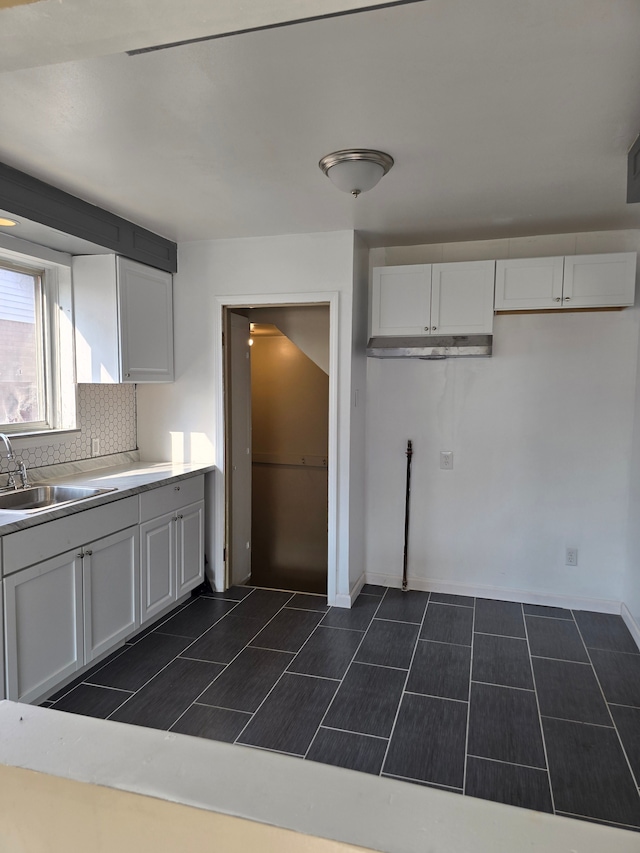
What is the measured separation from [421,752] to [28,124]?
2880 mm

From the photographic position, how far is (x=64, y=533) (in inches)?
102

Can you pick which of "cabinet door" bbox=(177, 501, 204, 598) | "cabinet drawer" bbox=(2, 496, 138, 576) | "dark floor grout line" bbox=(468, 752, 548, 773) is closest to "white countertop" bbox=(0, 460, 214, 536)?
"cabinet drawer" bbox=(2, 496, 138, 576)

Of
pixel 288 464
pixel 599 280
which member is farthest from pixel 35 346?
pixel 599 280

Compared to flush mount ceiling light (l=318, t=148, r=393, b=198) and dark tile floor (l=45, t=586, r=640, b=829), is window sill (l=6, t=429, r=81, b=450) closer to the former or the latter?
dark tile floor (l=45, t=586, r=640, b=829)

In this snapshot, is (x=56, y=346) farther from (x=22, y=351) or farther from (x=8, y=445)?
(x=8, y=445)

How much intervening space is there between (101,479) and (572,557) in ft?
9.99

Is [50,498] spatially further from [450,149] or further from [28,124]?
[450,149]

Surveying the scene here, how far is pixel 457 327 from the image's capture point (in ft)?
11.9

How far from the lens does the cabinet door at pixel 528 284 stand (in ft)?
11.4

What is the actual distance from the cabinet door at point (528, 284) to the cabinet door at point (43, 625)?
9.38 feet

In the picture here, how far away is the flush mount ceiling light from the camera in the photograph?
238cm

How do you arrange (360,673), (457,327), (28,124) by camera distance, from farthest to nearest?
(457,327), (360,673), (28,124)

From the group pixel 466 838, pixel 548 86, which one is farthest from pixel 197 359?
pixel 466 838

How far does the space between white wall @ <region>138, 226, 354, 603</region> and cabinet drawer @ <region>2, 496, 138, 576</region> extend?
1.00 meters
